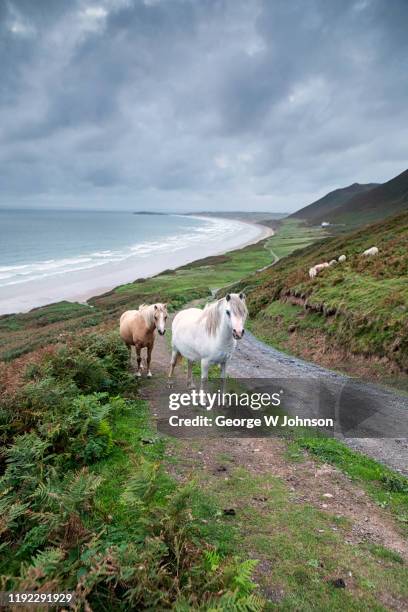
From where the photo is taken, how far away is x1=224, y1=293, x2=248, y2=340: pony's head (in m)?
9.45

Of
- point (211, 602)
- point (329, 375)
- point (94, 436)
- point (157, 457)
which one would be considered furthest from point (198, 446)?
point (329, 375)

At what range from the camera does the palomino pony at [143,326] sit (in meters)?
13.1

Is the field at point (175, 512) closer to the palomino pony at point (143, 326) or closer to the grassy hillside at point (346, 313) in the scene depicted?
the palomino pony at point (143, 326)

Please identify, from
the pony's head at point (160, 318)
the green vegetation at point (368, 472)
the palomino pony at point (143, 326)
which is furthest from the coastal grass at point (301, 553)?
the palomino pony at point (143, 326)

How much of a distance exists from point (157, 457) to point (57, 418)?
2566mm

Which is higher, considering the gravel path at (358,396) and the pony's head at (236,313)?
the pony's head at (236,313)

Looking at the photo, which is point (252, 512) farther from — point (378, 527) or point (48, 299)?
point (48, 299)

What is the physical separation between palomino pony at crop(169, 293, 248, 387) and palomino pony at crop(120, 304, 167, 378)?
1035 millimetres

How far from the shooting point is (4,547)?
546cm

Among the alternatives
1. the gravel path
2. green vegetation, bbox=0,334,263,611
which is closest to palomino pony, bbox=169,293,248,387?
green vegetation, bbox=0,334,263,611

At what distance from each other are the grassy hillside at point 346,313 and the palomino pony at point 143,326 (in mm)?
9332

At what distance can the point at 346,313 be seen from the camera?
19.6 m

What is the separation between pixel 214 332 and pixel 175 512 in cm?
592

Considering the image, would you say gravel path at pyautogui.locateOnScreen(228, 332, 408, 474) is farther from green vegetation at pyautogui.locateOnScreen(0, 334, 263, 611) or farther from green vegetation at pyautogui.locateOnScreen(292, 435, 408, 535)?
green vegetation at pyautogui.locateOnScreen(0, 334, 263, 611)
